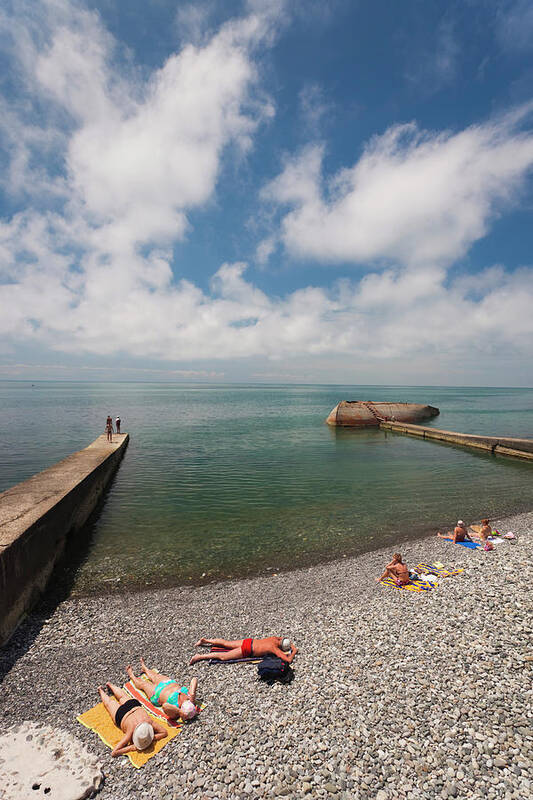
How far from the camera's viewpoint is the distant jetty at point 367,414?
Result: 5781 centimetres

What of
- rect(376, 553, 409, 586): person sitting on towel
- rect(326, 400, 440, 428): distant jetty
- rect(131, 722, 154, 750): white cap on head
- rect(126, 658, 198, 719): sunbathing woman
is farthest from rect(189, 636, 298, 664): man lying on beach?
rect(326, 400, 440, 428): distant jetty

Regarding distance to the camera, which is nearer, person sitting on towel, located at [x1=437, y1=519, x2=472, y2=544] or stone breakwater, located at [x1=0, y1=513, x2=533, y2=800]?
stone breakwater, located at [x1=0, y1=513, x2=533, y2=800]

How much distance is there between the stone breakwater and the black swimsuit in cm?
41

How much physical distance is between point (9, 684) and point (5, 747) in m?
1.83

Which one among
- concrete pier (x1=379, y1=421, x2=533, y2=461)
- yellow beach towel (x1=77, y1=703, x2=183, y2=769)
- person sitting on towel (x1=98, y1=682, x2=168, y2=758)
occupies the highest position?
person sitting on towel (x1=98, y1=682, x2=168, y2=758)

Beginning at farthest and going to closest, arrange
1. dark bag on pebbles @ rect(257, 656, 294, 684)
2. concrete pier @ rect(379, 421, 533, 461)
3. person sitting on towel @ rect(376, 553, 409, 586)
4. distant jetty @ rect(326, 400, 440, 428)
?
distant jetty @ rect(326, 400, 440, 428)
concrete pier @ rect(379, 421, 533, 461)
person sitting on towel @ rect(376, 553, 409, 586)
dark bag on pebbles @ rect(257, 656, 294, 684)

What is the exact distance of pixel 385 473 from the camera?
27922 mm

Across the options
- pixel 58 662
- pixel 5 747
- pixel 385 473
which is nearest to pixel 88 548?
pixel 58 662

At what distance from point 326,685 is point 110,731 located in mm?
3906

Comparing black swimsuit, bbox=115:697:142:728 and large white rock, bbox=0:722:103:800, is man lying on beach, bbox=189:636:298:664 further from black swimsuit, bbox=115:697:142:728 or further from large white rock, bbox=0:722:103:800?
large white rock, bbox=0:722:103:800

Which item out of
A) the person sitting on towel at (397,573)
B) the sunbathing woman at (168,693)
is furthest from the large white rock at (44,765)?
the person sitting on towel at (397,573)

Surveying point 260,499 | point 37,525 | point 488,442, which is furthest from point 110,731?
point 488,442

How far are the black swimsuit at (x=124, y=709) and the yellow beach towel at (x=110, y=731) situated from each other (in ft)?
0.48

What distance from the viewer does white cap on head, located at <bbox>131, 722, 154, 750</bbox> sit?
18.8 ft
